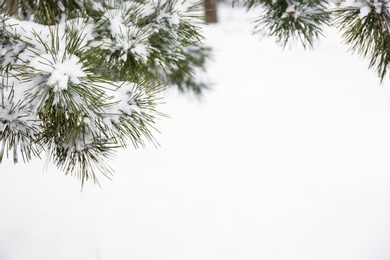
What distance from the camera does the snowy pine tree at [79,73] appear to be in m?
0.96

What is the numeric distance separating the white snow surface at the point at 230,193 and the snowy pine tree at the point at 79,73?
6.28 feet

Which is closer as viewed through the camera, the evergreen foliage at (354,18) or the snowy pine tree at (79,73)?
the snowy pine tree at (79,73)

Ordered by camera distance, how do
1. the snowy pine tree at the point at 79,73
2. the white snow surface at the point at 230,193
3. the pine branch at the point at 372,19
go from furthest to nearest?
the white snow surface at the point at 230,193, the pine branch at the point at 372,19, the snowy pine tree at the point at 79,73

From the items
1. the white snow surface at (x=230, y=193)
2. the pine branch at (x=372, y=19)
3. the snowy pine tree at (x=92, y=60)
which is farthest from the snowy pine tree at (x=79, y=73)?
the white snow surface at (x=230, y=193)

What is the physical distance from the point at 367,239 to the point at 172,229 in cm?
187

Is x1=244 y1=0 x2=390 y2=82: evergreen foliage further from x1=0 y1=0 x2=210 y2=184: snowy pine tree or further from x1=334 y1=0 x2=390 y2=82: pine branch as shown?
x1=0 y1=0 x2=210 y2=184: snowy pine tree

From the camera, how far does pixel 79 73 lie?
917 mm

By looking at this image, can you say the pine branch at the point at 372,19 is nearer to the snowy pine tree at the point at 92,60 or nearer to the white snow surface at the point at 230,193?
the snowy pine tree at the point at 92,60

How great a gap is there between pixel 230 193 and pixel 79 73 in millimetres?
2900

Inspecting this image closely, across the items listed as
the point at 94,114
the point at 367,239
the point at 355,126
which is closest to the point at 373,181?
the point at 367,239

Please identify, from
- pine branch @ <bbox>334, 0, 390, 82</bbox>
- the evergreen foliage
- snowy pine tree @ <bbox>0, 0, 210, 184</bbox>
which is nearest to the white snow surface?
the evergreen foliage

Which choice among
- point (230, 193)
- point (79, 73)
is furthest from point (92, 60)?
point (230, 193)

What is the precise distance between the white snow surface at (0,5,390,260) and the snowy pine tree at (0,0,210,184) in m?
1.91

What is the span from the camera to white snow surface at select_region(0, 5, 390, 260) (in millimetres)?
3021
